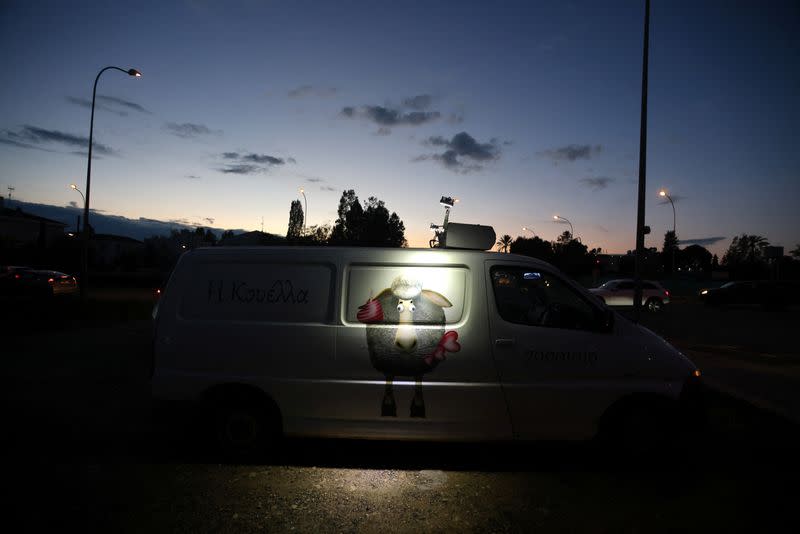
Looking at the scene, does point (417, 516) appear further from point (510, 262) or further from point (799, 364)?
point (799, 364)

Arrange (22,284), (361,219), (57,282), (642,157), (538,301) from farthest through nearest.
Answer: (361,219) < (57,282) < (22,284) < (642,157) < (538,301)

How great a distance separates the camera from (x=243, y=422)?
15.3 feet

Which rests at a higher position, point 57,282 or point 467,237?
point 467,237

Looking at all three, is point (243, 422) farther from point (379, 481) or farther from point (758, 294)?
point (758, 294)

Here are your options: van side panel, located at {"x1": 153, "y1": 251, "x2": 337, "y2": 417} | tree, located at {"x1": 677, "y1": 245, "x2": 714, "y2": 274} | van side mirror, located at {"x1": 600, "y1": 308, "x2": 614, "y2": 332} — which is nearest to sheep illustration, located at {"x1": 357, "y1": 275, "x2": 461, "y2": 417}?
van side panel, located at {"x1": 153, "y1": 251, "x2": 337, "y2": 417}

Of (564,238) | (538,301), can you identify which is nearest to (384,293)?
(538,301)

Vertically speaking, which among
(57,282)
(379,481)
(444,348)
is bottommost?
(379,481)

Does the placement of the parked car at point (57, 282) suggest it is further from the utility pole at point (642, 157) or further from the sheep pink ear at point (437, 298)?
the sheep pink ear at point (437, 298)

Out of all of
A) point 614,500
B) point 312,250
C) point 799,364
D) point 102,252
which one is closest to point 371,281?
point 312,250

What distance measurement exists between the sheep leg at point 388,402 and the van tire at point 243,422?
1.02 metres

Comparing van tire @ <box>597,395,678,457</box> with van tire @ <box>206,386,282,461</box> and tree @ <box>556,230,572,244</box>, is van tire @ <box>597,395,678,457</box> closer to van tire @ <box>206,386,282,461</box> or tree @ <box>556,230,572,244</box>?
van tire @ <box>206,386,282,461</box>

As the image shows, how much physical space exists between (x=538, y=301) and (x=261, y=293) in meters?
2.64

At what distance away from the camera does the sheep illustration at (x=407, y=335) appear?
445 centimetres

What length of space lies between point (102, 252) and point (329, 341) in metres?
133
